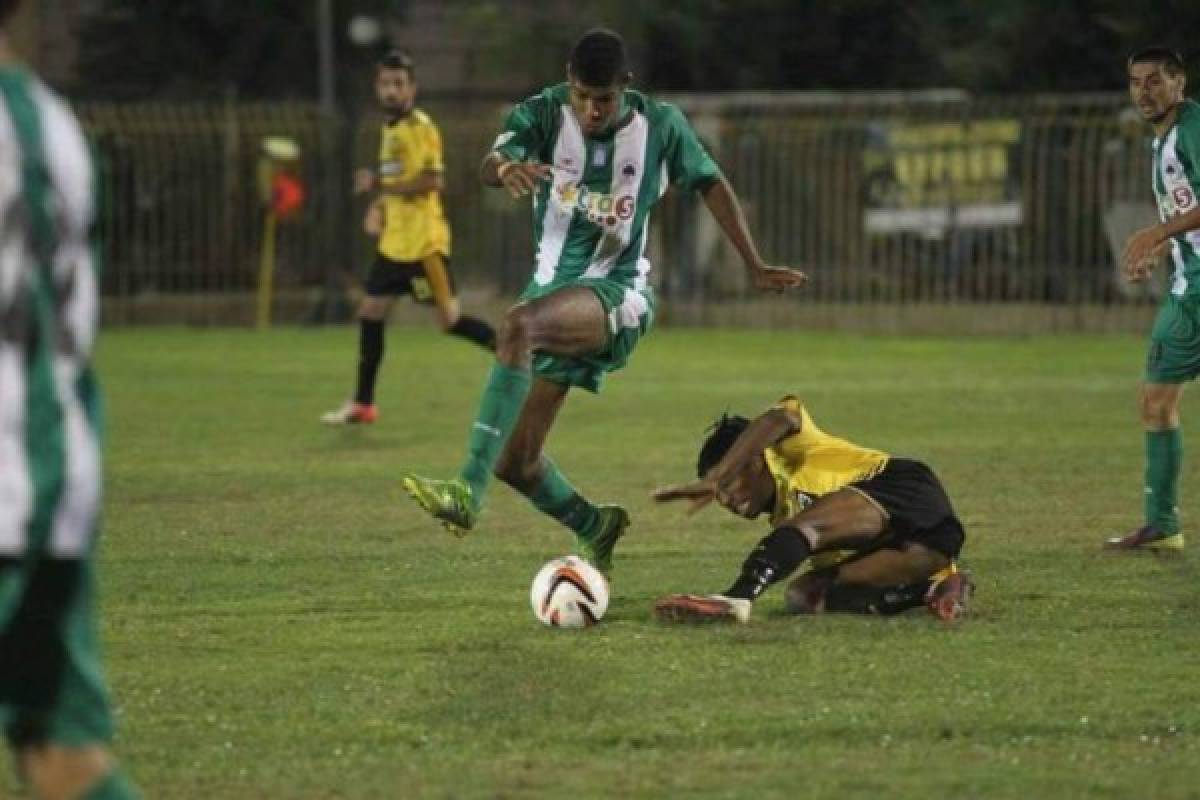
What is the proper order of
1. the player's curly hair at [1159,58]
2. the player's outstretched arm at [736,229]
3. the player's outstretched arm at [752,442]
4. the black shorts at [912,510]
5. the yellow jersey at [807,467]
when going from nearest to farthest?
the player's outstretched arm at [752,442], the black shorts at [912,510], the yellow jersey at [807,467], the player's outstretched arm at [736,229], the player's curly hair at [1159,58]

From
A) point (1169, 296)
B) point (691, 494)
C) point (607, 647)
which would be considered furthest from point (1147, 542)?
point (607, 647)

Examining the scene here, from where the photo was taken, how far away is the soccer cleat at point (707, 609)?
29.2ft

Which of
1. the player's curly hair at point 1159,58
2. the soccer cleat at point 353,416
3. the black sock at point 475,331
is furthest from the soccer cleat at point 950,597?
the black sock at point 475,331

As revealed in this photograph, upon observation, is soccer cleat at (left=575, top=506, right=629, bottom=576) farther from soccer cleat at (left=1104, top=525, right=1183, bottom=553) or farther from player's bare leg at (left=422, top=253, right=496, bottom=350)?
player's bare leg at (left=422, top=253, right=496, bottom=350)

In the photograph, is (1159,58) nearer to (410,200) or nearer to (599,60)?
(599,60)

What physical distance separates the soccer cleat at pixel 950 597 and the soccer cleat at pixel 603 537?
4.40 ft

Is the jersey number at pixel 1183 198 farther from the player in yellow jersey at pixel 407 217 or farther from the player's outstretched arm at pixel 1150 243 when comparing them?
the player in yellow jersey at pixel 407 217

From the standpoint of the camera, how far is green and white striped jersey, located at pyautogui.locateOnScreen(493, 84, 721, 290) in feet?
32.6

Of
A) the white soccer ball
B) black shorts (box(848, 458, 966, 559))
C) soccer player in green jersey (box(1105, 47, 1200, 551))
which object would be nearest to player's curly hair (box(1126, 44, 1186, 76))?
soccer player in green jersey (box(1105, 47, 1200, 551))

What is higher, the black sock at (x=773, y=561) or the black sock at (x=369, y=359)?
the black sock at (x=773, y=561)

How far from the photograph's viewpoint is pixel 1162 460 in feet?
37.7

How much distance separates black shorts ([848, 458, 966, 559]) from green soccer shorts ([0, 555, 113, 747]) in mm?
4758

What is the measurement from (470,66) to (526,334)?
32.7 metres

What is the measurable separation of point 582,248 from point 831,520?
5.20ft
